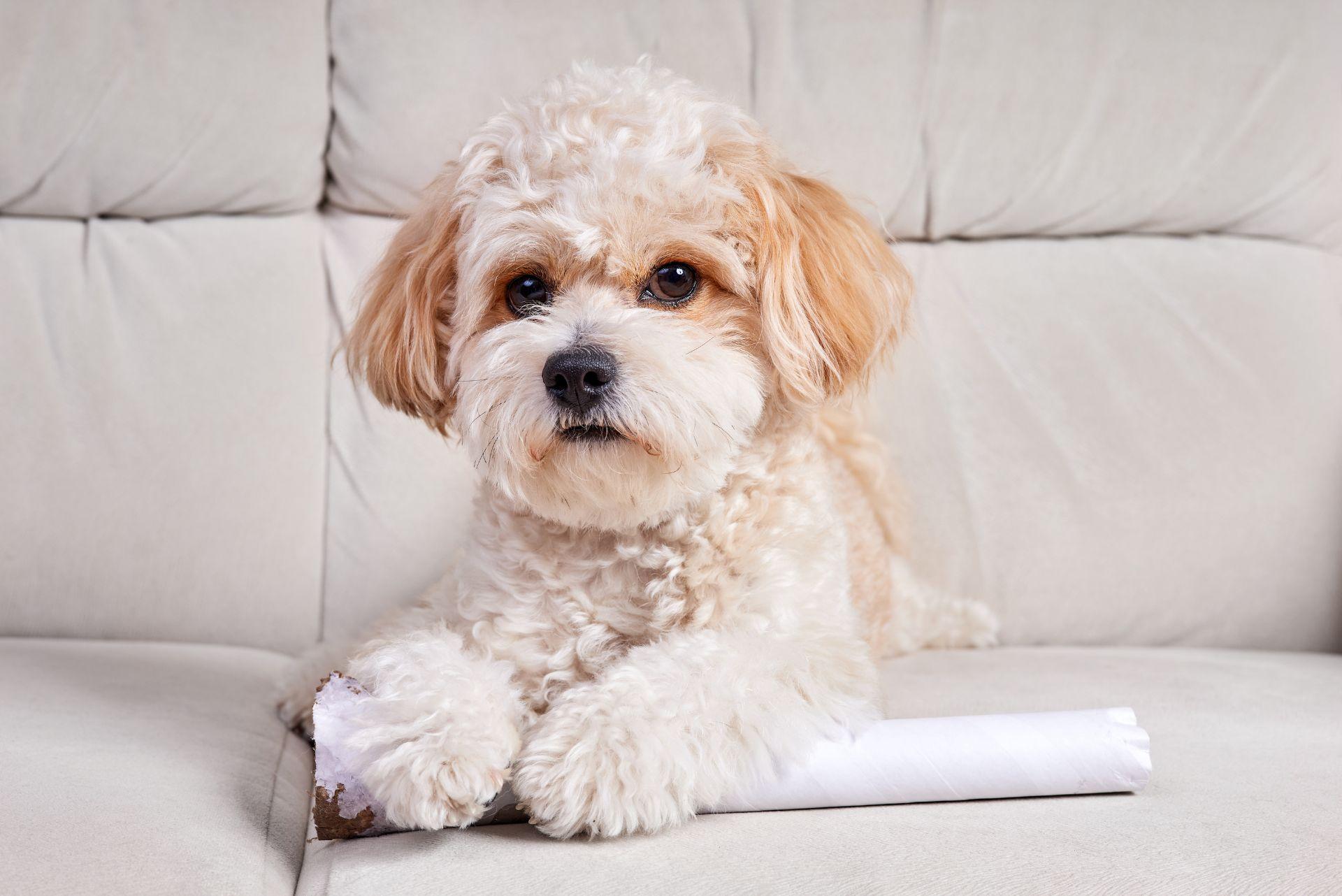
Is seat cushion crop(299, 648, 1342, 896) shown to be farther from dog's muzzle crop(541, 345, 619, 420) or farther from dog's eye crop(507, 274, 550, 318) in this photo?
dog's eye crop(507, 274, 550, 318)

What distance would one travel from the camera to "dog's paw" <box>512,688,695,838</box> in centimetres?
116

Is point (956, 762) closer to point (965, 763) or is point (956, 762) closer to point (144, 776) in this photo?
point (965, 763)

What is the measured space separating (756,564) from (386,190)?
134cm

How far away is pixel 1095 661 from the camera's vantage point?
2037 millimetres

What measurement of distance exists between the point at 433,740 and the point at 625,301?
613 mm

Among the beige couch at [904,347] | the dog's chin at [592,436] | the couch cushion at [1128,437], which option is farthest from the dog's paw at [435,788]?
the couch cushion at [1128,437]

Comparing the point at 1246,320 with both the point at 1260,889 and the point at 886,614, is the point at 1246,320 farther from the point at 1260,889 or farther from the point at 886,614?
the point at 1260,889

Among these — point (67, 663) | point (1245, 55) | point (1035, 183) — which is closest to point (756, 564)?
point (67, 663)

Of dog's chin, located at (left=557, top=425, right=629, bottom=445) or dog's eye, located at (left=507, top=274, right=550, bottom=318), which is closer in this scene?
dog's chin, located at (left=557, top=425, right=629, bottom=445)

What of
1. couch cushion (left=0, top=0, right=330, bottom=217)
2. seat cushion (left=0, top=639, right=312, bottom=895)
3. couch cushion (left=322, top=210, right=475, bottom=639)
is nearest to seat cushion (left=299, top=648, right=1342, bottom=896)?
seat cushion (left=0, top=639, right=312, bottom=895)

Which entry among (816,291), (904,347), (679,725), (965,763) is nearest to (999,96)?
(904,347)

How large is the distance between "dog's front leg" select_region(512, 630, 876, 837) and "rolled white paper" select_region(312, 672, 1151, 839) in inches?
1.5

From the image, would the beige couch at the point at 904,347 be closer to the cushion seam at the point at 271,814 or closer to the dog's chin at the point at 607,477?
the cushion seam at the point at 271,814

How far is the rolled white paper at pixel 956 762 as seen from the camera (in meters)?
1.27
